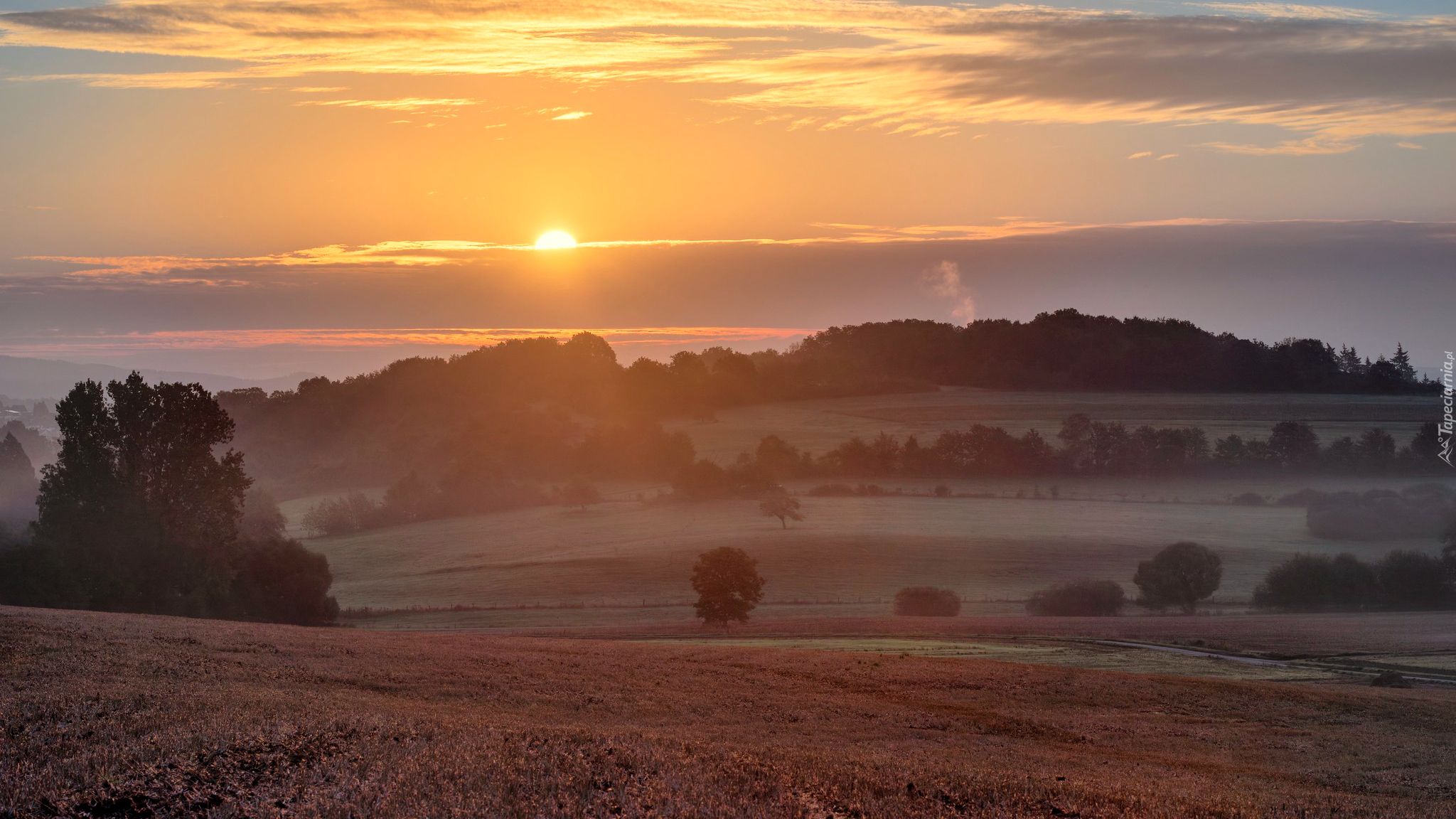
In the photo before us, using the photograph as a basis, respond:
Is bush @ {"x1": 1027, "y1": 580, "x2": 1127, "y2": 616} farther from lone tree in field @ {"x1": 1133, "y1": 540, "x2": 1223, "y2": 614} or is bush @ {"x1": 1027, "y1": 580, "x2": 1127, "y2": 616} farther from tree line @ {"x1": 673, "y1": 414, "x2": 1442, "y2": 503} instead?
tree line @ {"x1": 673, "y1": 414, "x2": 1442, "y2": 503}

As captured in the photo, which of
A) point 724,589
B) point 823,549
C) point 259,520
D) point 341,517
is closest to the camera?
point 724,589

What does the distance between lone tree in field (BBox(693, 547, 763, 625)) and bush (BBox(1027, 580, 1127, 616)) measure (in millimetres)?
23223

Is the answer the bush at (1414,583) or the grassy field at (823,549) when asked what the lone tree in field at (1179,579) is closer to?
the grassy field at (823,549)

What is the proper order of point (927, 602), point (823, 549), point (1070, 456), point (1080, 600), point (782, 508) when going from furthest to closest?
point (1070, 456) → point (782, 508) → point (823, 549) → point (1080, 600) → point (927, 602)

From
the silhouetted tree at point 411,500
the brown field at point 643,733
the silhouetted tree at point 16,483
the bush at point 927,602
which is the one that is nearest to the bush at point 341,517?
the silhouetted tree at point 411,500

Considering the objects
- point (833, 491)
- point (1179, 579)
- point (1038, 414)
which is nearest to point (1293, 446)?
point (1038, 414)

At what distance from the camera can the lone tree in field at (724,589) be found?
5903cm

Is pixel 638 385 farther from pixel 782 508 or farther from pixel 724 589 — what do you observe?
pixel 724 589

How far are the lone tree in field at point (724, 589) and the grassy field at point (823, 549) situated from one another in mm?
7775

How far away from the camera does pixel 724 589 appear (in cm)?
5916

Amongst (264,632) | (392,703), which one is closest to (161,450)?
(264,632)

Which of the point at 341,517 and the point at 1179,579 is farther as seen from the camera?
the point at 341,517

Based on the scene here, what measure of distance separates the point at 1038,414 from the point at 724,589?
2718 inches

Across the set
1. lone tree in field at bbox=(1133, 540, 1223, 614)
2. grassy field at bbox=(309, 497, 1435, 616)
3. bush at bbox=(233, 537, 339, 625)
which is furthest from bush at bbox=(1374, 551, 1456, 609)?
bush at bbox=(233, 537, 339, 625)
